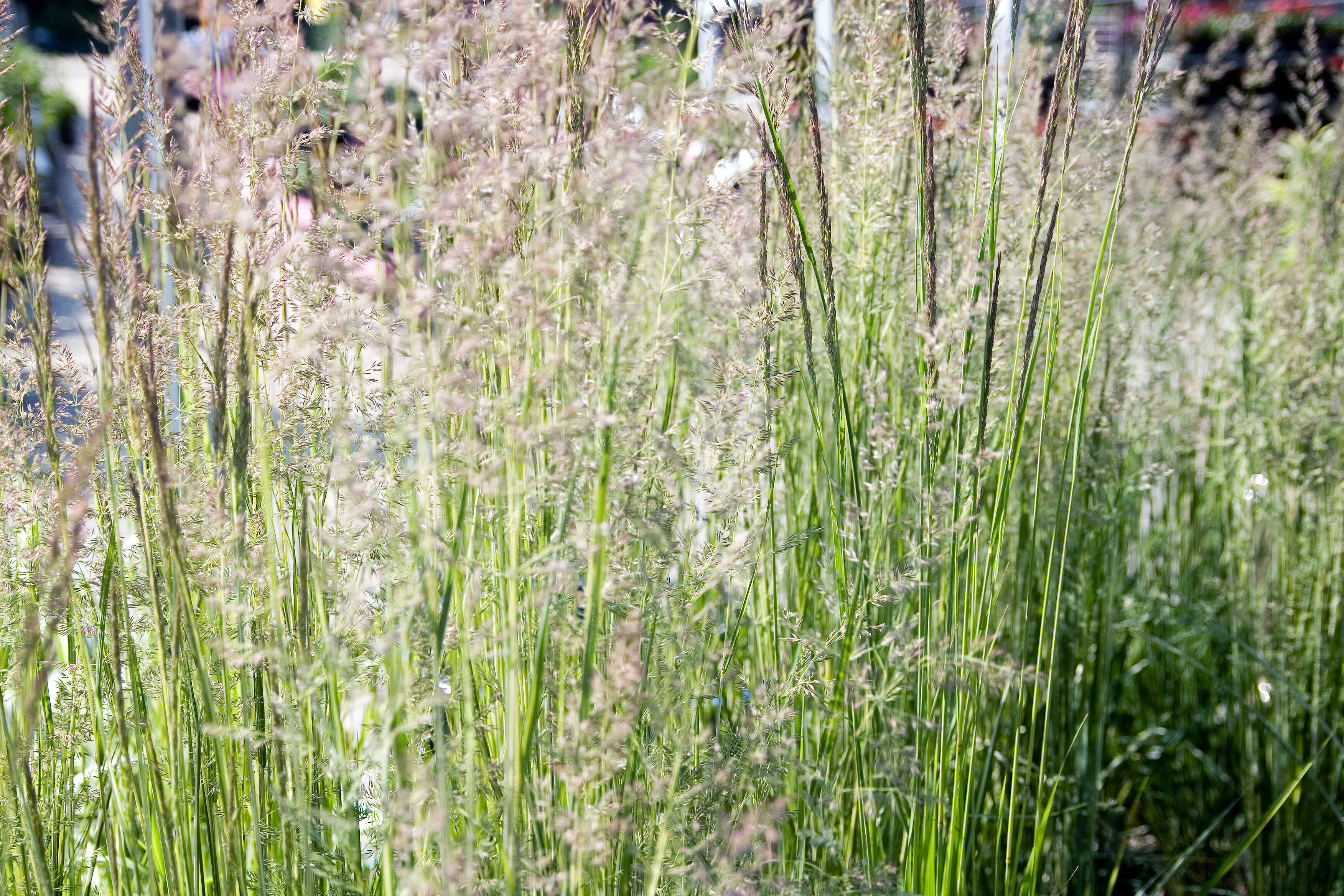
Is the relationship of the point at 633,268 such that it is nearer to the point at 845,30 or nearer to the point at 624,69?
the point at 624,69

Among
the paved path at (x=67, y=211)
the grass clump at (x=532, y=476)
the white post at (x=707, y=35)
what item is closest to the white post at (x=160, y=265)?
the grass clump at (x=532, y=476)

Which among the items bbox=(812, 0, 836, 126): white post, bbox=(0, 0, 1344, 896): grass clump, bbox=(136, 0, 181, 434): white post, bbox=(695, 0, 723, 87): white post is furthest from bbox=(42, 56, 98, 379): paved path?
bbox=(695, 0, 723, 87): white post

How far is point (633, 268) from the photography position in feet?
2.91

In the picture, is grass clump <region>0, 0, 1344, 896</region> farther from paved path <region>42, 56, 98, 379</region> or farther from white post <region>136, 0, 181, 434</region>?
paved path <region>42, 56, 98, 379</region>

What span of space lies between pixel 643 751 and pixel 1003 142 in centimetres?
77

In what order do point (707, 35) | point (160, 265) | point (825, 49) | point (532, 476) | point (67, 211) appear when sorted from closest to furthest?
point (532, 476), point (707, 35), point (160, 265), point (825, 49), point (67, 211)

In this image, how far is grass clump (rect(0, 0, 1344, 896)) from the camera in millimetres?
852

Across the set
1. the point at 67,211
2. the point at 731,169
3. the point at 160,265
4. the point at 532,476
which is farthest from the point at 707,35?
the point at 67,211

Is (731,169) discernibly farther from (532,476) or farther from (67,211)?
(67,211)

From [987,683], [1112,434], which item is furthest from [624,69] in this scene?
[1112,434]

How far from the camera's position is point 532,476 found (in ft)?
3.11

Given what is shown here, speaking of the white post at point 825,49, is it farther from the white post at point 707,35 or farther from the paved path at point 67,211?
the paved path at point 67,211

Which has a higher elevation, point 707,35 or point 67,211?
point 67,211

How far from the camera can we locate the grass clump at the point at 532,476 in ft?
2.79
